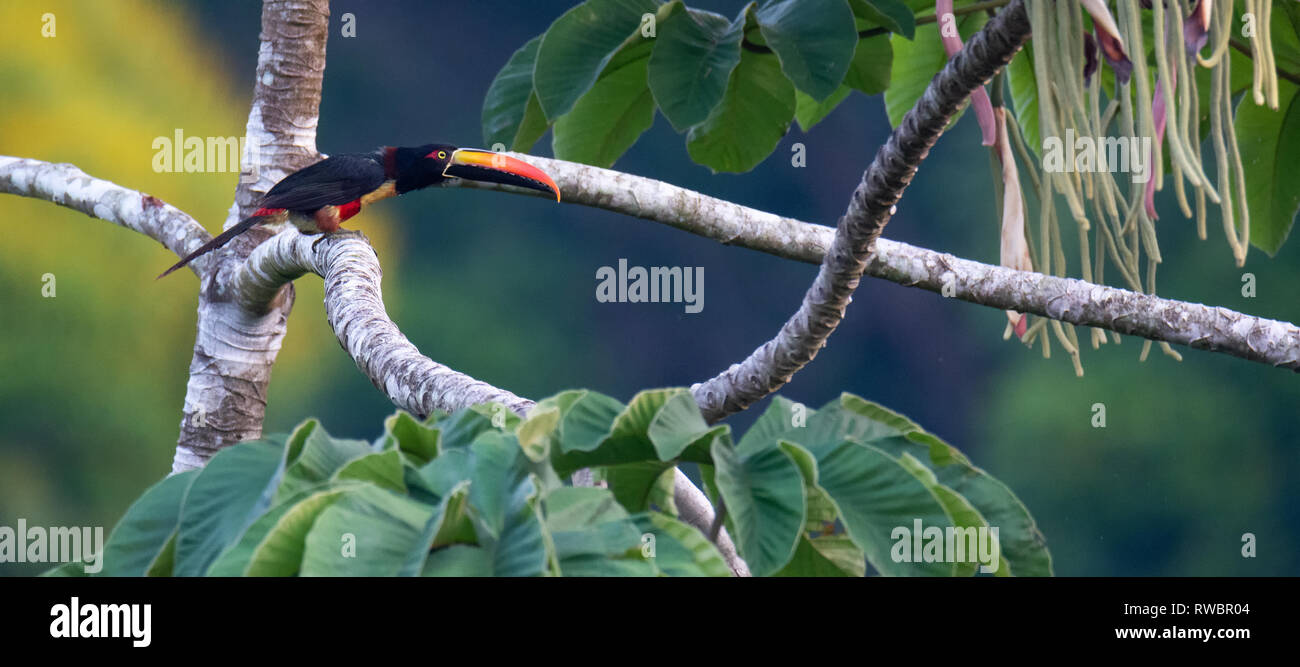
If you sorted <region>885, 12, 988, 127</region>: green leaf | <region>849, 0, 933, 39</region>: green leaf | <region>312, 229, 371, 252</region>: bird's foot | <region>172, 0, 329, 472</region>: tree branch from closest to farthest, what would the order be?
<region>849, 0, 933, 39</region>: green leaf → <region>312, 229, 371, 252</region>: bird's foot → <region>172, 0, 329, 472</region>: tree branch → <region>885, 12, 988, 127</region>: green leaf

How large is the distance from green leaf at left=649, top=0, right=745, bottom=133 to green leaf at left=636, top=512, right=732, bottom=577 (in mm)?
708

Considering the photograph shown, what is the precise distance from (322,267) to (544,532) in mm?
1045

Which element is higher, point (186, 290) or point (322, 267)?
point (186, 290)

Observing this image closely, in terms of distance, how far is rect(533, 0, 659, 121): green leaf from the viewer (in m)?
1.29

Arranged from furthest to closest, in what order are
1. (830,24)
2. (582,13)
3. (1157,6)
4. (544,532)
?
(582,13), (830,24), (1157,6), (544,532)

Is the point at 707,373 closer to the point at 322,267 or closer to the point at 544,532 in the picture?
the point at 322,267

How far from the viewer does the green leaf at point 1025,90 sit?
1.79m

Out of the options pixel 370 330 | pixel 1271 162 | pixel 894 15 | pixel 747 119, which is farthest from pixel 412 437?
pixel 1271 162

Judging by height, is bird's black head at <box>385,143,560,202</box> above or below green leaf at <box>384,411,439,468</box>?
A: above

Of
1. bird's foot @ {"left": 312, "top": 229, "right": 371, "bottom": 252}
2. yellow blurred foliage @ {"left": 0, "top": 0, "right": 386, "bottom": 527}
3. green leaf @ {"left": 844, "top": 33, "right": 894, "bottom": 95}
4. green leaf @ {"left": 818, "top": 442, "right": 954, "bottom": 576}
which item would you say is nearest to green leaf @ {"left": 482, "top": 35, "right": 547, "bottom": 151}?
bird's foot @ {"left": 312, "top": 229, "right": 371, "bottom": 252}

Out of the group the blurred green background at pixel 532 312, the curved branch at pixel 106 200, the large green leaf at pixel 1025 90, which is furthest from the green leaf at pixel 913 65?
the blurred green background at pixel 532 312

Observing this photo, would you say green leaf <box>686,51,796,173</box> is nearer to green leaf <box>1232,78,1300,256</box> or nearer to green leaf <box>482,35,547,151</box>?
green leaf <box>482,35,547,151</box>

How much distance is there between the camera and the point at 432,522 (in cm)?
50
